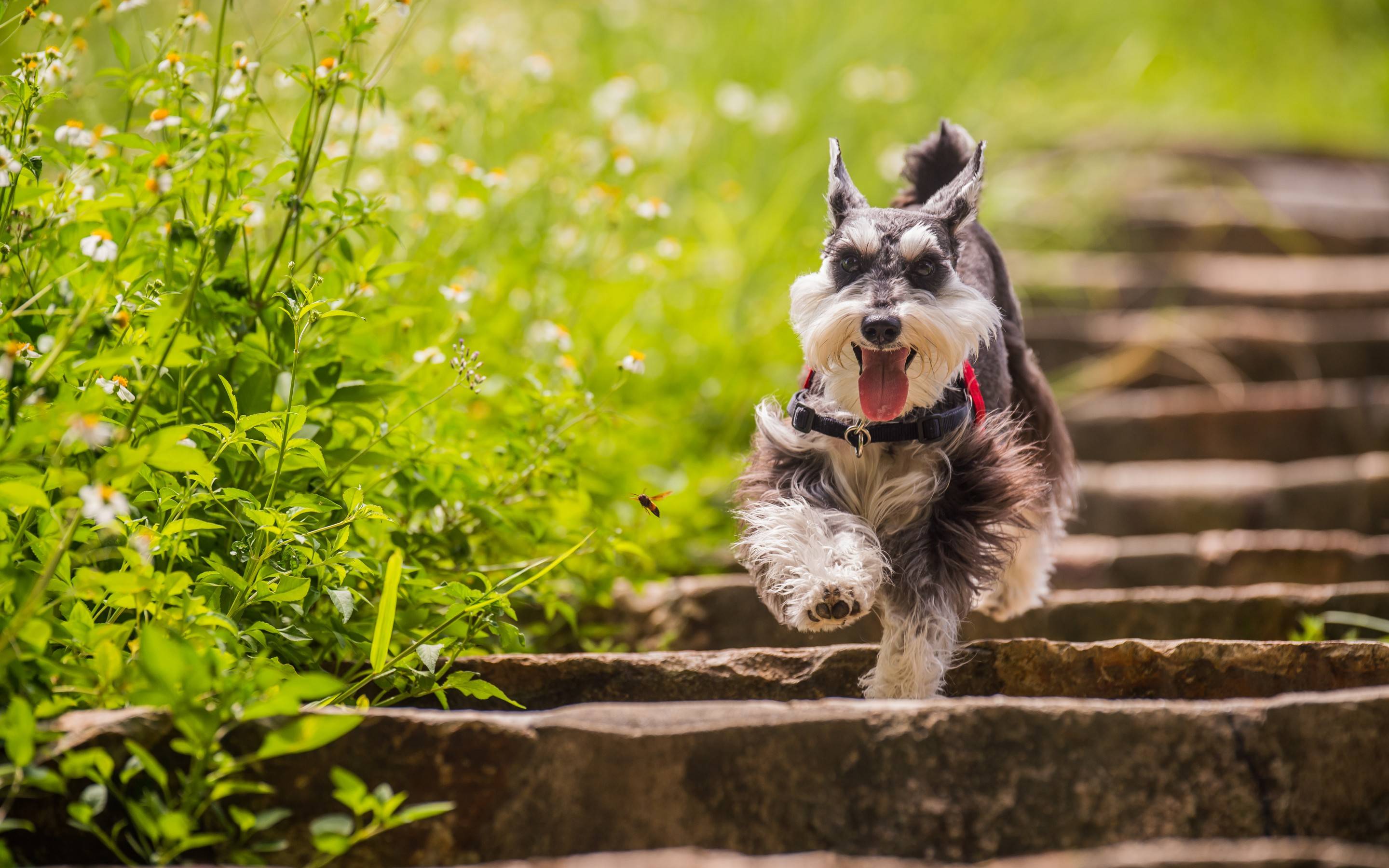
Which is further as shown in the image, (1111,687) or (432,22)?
(432,22)

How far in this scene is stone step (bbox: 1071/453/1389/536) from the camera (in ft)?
12.6

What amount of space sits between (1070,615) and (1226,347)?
3138 millimetres

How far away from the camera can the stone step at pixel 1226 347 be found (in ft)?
Result: 17.4

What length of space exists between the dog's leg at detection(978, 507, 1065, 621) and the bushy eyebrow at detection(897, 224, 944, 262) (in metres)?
0.92

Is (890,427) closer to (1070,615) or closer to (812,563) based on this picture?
(812,563)

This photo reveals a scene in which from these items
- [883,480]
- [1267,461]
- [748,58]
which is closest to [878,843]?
[883,480]

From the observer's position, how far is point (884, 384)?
6.65 ft

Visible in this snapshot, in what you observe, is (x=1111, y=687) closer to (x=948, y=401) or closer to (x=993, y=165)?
(x=948, y=401)

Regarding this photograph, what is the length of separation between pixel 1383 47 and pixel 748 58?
23.6 ft

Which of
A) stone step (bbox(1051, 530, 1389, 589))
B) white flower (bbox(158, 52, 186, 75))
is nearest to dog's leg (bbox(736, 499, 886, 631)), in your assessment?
white flower (bbox(158, 52, 186, 75))

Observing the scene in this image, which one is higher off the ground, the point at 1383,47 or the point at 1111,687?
the point at 1383,47

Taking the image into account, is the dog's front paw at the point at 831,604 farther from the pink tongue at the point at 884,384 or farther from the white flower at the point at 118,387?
the white flower at the point at 118,387

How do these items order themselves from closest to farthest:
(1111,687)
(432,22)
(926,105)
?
(1111,687) → (432,22) → (926,105)

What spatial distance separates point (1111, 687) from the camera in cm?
215
